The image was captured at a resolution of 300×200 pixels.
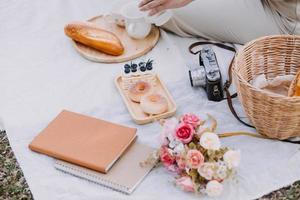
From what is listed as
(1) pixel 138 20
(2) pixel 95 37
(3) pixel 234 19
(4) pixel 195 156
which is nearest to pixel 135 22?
(1) pixel 138 20

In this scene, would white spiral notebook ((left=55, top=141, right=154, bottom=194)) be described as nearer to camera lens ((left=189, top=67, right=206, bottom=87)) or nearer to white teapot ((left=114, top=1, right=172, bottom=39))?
camera lens ((left=189, top=67, right=206, bottom=87))

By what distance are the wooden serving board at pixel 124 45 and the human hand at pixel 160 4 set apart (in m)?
0.20

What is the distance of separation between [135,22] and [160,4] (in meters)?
0.23

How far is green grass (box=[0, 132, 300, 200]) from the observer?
5.41 ft

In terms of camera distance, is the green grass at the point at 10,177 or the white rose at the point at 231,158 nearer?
the white rose at the point at 231,158

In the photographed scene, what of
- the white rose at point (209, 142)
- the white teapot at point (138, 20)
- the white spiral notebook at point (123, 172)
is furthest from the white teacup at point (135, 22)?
the white rose at point (209, 142)

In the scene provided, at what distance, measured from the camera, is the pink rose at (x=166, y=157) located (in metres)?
1.56

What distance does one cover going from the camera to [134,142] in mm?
1696

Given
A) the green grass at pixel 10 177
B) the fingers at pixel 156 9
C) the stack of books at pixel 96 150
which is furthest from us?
the fingers at pixel 156 9

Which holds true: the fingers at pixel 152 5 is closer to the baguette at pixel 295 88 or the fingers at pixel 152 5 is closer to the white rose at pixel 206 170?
the baguette at pixel 295 88

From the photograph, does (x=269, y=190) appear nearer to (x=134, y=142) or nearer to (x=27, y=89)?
(x=134, y=142)

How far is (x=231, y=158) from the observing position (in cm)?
150

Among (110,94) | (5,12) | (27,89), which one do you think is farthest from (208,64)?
(5,12)

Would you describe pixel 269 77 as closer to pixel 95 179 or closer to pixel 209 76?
pixel 209 76
